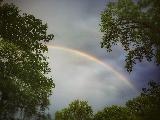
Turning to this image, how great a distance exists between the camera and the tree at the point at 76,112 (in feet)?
308

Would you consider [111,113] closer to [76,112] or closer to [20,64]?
[76,112]

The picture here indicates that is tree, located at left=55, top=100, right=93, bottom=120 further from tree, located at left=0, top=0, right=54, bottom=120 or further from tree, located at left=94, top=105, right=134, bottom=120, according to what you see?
tree, located at left=0, top=0, right=54, bottom=120

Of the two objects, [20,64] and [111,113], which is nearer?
[20,64]

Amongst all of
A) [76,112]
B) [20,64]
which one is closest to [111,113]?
[76,112]

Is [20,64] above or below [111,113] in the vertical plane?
below

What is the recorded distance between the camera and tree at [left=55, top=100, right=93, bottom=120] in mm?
93812

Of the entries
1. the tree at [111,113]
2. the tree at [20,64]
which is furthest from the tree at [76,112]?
the tree at [20,64]

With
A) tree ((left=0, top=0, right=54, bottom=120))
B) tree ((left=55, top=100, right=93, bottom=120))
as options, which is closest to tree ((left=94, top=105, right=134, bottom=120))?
tree ((left=55, top=100, right=93, bottom=120))

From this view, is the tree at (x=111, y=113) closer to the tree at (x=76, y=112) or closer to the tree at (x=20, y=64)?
the tree at (x=76, y=112)

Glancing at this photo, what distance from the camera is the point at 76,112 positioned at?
94688 millimetres

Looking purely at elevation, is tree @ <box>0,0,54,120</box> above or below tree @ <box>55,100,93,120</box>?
below

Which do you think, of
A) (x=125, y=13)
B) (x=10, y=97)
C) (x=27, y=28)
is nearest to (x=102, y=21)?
(x=125, y=13)

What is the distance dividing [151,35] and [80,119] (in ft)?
237

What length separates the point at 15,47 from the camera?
35.6 metres
